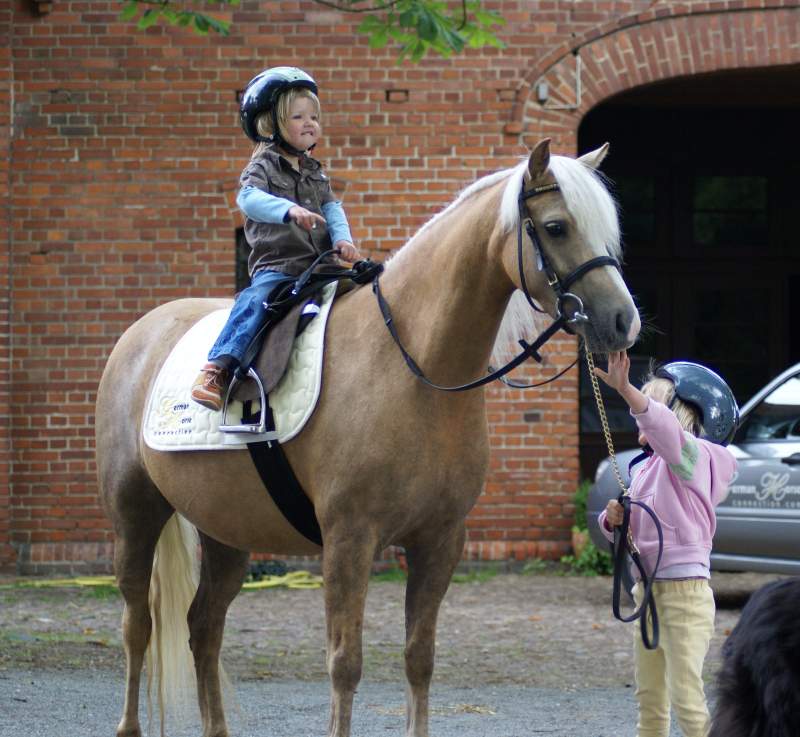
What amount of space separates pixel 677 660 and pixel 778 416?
560 cm

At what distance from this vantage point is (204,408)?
203 inches

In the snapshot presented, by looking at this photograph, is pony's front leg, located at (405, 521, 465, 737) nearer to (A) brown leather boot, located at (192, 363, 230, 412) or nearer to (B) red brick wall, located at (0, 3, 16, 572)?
(A) brown leather boot, located at (192, 363, 230, 412)

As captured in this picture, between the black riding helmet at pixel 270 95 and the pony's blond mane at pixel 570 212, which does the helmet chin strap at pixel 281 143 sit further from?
the pony's blond mane at pixel 570 212

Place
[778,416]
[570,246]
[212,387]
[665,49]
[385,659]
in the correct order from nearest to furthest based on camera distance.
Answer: [570,246]
[212,387]
[385,659]
[778,416]
[665,49]

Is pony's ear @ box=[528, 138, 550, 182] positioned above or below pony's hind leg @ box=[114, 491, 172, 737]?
above

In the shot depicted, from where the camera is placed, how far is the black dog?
2.33 metres

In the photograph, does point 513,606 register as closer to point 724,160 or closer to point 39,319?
point 39,319

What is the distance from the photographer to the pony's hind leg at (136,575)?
5641 mm

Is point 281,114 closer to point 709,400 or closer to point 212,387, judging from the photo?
point 212,387

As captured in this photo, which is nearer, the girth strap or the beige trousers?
the beige trousers

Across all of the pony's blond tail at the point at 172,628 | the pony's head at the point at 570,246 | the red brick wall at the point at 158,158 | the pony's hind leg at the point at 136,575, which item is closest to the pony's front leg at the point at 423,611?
the pony's head at the point at 570,246

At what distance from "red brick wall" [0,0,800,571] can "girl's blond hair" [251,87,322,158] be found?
6.31m

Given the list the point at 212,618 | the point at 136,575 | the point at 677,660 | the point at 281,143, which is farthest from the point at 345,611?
the point at 281,143

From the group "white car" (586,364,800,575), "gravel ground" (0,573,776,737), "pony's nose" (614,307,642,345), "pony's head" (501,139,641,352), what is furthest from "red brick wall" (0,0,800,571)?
"pony's nose" (614,307,642,345)
